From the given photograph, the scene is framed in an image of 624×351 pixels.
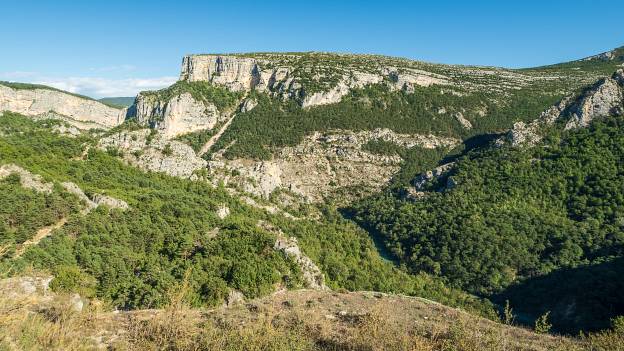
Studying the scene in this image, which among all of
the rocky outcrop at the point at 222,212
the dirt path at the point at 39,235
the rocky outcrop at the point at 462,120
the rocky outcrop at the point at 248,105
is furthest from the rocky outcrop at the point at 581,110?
the dirt path at the point at 39,235

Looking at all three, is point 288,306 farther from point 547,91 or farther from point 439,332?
point 547,91

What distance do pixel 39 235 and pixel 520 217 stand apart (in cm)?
6786

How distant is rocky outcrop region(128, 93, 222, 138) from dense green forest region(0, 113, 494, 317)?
43248 millimetres

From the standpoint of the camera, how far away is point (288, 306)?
551 inches

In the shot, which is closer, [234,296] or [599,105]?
[234,296]

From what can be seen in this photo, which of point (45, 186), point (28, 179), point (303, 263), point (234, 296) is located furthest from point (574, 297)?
point (28, 179)

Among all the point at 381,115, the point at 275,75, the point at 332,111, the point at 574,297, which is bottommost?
the point at 574,297

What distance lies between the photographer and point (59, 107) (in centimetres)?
13962

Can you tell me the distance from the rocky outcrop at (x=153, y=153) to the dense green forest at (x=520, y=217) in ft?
126

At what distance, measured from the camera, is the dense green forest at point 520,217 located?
5741cm

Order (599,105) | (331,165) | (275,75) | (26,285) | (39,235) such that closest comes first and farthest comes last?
(26,285) → (39,235) → (599,105) → (331,165) → (275,75)

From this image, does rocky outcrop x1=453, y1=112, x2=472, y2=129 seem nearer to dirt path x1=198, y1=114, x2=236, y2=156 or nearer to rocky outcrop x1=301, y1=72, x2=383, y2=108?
rocky outcrop x1=301, y1=72, x2=383, y2=108

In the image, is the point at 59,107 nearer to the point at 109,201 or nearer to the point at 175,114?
the point at 175,114

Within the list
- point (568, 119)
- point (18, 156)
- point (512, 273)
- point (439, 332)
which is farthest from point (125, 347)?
point (568, 119)
